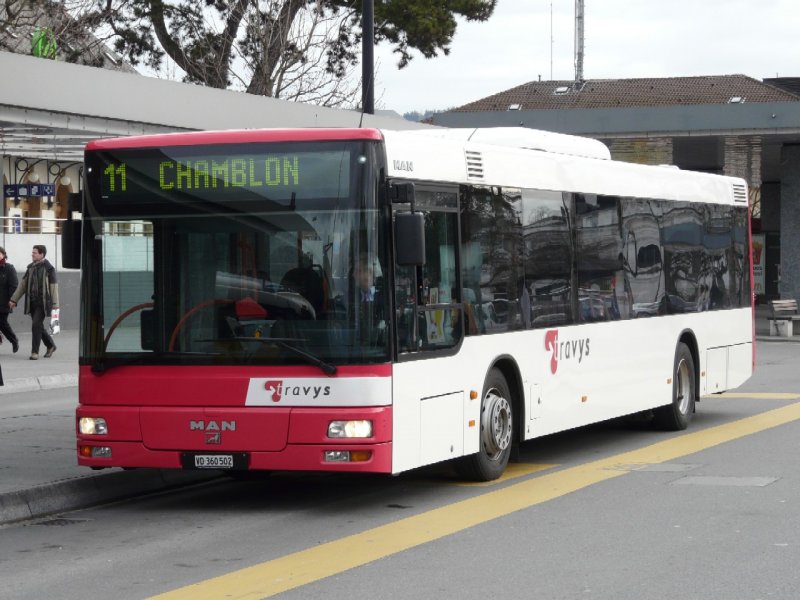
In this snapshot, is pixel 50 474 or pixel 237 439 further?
pixel 50 474

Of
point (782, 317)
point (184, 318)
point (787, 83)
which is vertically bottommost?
point (782, 317)

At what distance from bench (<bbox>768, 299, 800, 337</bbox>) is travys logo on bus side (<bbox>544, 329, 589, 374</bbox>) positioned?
2466cm

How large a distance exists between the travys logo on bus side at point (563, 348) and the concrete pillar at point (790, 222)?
29.4 m

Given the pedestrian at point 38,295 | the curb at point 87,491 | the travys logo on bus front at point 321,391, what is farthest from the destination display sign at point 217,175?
the pedestrian at point 38,295

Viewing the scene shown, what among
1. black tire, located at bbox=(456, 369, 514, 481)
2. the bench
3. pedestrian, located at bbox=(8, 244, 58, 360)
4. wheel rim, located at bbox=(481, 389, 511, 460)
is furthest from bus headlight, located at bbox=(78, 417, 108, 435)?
the bench

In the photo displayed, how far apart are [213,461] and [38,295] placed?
14913mm

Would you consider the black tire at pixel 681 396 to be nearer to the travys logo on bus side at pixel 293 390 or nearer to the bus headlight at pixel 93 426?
the travys logo on bus side at pixel 293 390

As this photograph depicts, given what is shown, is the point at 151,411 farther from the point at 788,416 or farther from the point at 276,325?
the point at 788,416

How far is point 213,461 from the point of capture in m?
10.0

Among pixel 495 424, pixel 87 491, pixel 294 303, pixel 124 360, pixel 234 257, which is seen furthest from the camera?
pixel 495 424

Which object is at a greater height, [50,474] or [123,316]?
[123,316]

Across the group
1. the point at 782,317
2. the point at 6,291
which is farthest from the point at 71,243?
the point at 782,317

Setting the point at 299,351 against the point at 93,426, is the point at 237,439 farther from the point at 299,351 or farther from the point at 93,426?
the point at 93,426

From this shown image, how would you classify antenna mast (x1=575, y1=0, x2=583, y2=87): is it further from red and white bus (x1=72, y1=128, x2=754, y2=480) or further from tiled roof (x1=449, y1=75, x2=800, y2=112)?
red and white bus (x1=72, y1=128, x2=754, y2=480)
